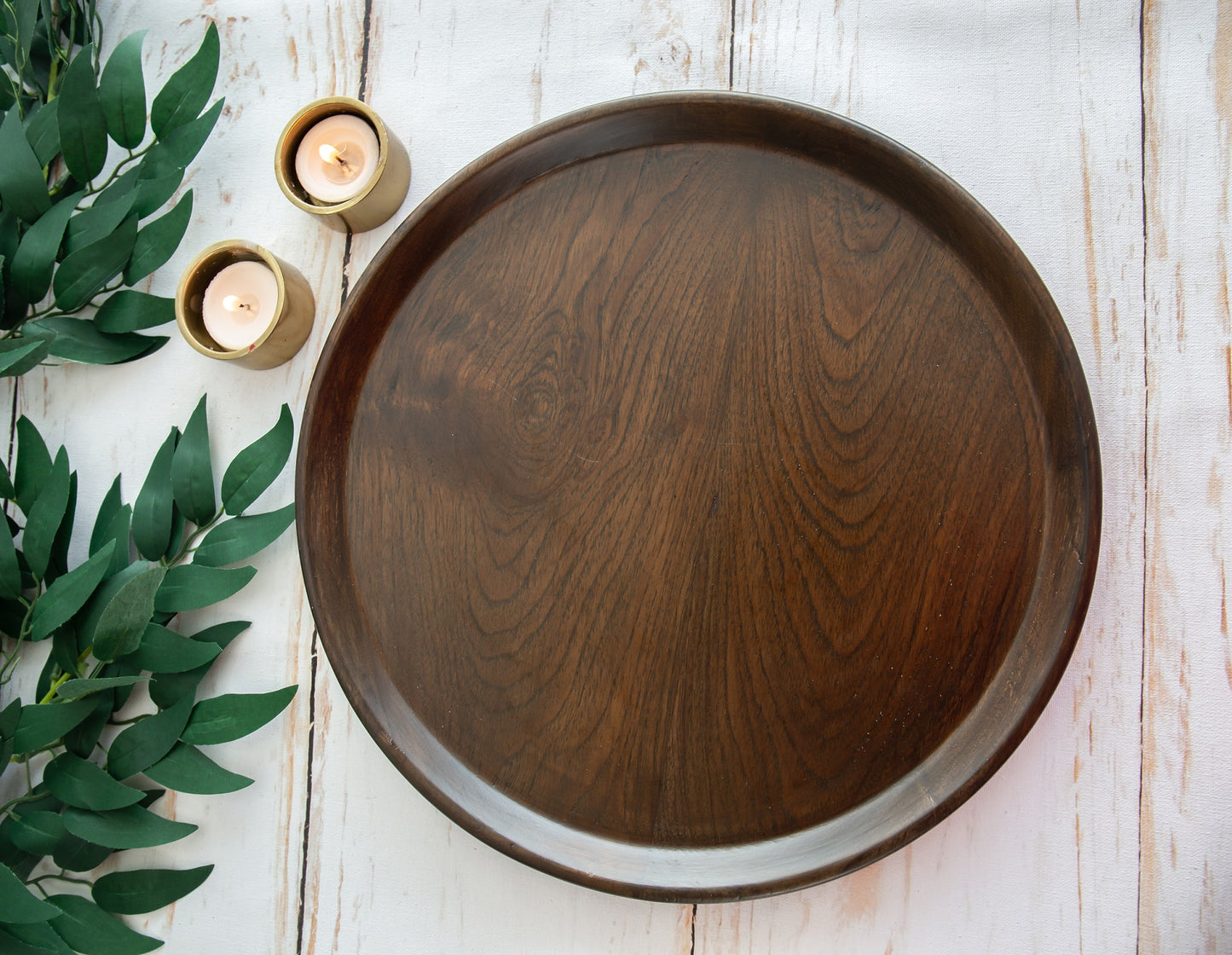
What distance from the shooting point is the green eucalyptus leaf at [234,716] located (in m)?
0.63

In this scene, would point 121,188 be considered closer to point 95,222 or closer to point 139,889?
point 95,222

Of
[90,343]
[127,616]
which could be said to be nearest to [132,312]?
[90,343]

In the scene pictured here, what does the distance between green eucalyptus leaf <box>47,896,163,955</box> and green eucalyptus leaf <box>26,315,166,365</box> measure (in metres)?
0.43

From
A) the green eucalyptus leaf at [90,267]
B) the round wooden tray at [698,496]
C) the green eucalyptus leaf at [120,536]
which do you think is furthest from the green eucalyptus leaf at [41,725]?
the green eucalyptus leaf at [90,267]

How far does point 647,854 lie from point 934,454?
14.0 inches

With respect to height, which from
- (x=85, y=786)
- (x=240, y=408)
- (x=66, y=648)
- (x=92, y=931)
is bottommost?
(x=92, y=931)

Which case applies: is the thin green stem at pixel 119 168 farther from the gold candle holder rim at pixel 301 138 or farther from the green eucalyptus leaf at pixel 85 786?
the green eucalyptus leaf at pixel 85 786

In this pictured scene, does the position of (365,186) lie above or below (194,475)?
above

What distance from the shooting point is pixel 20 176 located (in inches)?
25.5

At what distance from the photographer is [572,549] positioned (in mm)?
604

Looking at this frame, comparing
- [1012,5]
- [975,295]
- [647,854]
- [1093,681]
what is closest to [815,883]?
[647,854]

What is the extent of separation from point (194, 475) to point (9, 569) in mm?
153

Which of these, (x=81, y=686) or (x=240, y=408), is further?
(x=240, y=408)

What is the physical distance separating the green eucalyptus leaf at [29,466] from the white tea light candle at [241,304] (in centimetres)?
17
